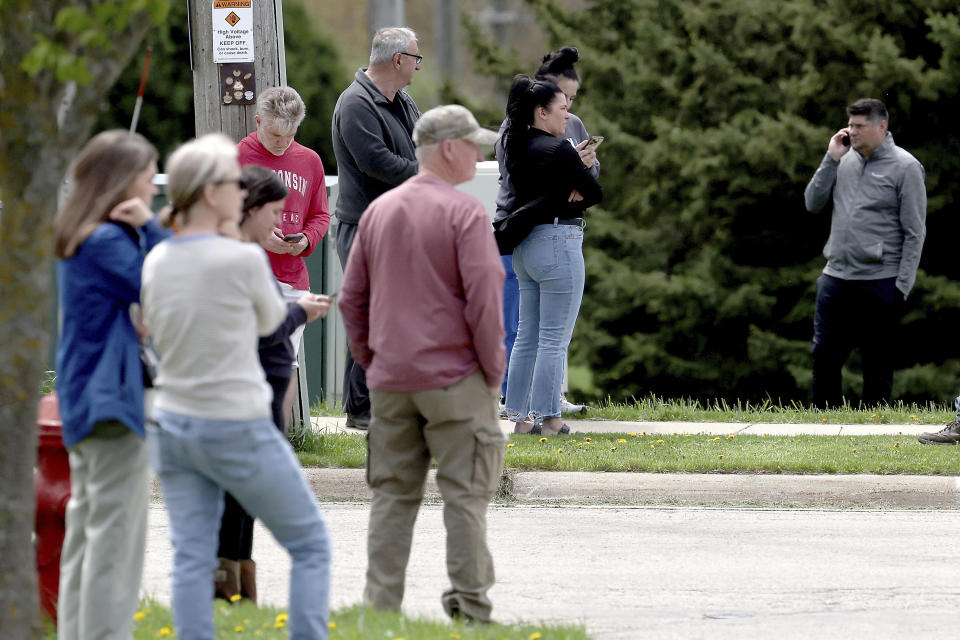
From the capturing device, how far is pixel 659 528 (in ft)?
21.9

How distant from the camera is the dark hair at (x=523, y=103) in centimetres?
768

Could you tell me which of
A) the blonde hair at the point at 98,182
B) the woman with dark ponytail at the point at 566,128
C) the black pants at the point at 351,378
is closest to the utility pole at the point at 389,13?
the woman with dark ponytail at the point at 566,128

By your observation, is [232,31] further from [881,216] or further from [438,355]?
[881,216]

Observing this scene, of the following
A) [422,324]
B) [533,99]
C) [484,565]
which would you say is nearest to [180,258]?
[422,324]

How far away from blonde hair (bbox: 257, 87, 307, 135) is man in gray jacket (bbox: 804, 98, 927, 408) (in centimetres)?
392

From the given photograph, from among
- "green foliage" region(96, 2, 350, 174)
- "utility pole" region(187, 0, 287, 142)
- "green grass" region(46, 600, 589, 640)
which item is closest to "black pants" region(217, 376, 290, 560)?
"green grass" region(46, 600, 589, 640)

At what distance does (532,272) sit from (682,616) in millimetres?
3262

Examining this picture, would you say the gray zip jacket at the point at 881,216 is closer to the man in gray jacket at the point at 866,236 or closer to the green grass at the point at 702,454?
the man in gray jacket at the point at 866,236

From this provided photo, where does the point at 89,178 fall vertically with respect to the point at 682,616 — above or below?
above

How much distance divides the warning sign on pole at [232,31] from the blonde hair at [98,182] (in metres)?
4.04

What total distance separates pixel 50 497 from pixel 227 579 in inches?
27.7

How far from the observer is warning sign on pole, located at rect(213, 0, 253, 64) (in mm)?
7996

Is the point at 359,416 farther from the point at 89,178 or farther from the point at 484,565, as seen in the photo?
the point at 89,178

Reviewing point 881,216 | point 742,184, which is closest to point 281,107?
point 881,216
